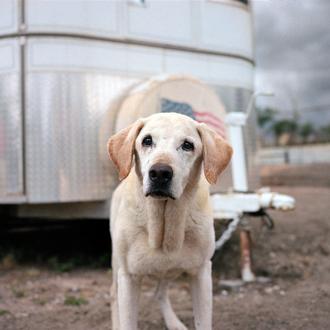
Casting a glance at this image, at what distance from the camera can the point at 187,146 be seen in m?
2.62

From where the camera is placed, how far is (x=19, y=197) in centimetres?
→ 468

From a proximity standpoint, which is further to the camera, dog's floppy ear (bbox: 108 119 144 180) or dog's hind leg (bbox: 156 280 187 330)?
dog's hind leg (bbox: 156 280 187 330)

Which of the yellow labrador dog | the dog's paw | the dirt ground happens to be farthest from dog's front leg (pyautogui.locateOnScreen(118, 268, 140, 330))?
the dirt ground

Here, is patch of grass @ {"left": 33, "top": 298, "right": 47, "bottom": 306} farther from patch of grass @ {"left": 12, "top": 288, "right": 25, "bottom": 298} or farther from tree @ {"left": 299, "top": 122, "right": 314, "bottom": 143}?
tree @ {"left": 299, "top": 122, "right": 314, "bottom": 143}

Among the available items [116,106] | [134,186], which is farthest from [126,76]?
[134,186]

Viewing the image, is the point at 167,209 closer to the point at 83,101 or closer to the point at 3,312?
the point at 3,312

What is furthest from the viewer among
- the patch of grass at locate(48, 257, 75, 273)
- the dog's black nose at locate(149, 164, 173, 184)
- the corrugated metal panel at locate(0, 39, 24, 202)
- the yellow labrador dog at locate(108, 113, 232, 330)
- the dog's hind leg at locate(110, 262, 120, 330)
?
the patch of grass at locate(48, 257, 75, 273)

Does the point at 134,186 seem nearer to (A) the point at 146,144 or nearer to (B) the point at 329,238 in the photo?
(A) the point at 146,144

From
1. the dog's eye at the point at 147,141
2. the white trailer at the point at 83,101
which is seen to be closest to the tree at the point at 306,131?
the white trailer at the point at 83,101

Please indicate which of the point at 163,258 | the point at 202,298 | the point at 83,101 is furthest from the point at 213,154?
the point at 83,101

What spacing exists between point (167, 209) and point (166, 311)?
1250mm

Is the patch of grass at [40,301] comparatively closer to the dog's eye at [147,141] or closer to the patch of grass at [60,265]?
the patch of grass at [60,265]

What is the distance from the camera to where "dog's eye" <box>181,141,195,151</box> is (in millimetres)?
2605

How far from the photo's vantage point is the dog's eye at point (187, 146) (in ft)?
8.55
